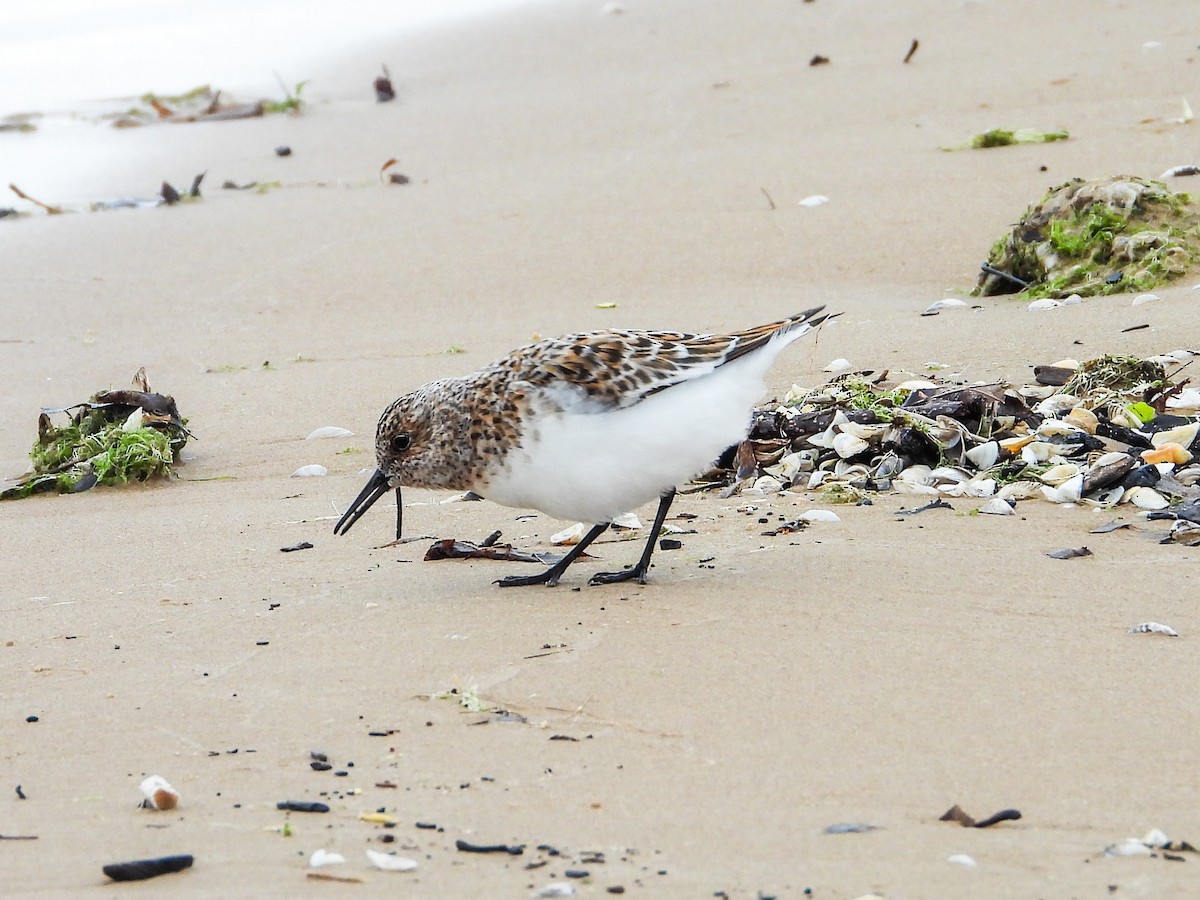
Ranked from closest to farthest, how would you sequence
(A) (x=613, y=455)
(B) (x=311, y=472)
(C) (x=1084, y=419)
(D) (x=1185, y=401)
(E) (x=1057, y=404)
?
(A) (x=613, y=455) → (C) (x=1084, y=419) → (D) (x=1185, y=401) → (E) (x=1057, y=404) → (B) (x=311, y=472)

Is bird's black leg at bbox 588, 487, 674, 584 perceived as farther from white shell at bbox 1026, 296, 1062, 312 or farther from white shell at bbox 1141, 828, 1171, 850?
white shell at bbox 1026, 296, 1062, 312

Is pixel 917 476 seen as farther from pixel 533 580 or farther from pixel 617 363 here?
pixel 533 580

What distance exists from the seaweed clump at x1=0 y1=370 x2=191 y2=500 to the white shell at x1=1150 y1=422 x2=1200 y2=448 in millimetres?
4030

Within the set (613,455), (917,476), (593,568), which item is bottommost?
(593,568)

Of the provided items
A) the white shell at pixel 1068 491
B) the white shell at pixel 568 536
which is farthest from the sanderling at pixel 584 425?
the white shell at pixel 1068 491

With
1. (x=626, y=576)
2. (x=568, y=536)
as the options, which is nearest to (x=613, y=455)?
(x=626, y=576)

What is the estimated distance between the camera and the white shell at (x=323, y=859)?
2971mm

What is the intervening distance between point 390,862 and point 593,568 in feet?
8.00

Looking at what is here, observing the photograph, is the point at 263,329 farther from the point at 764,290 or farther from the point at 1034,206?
the point at 1034,206

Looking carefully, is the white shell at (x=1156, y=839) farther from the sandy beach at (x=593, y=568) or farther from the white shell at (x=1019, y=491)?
the white shell at (x=1019, y=491)

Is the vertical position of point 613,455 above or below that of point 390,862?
above

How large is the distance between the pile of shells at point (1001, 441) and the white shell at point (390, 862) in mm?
3007

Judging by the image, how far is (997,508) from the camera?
5.37 meters

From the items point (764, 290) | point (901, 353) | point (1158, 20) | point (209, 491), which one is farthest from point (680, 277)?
point (1158, 20)
